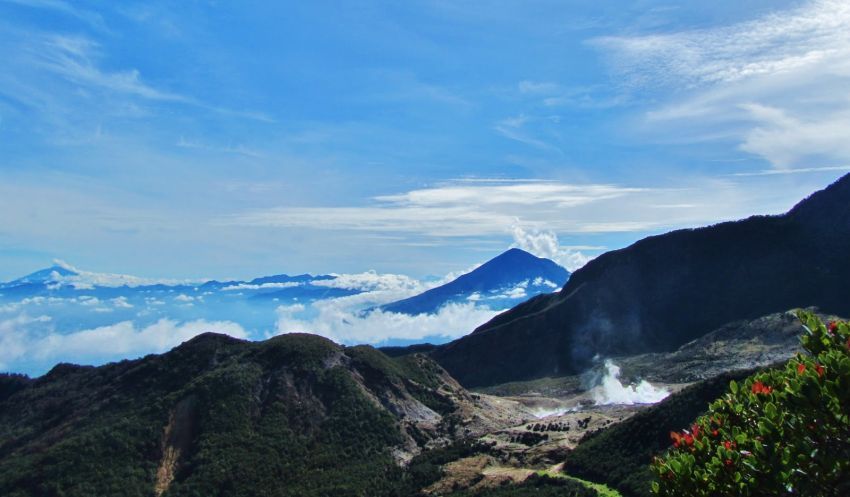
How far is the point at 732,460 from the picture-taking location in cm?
1554

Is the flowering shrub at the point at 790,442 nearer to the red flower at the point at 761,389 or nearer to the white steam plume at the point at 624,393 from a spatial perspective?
the red flower at the point at 761,389

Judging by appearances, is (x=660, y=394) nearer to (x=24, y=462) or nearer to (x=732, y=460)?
(x=24, y=462)

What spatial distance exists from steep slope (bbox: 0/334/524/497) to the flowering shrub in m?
78.5

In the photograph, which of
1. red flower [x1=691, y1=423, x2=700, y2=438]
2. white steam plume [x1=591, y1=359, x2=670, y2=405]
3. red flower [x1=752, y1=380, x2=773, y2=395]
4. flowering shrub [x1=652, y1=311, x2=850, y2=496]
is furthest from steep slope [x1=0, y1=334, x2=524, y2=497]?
red flower [x1=752, y1=380, x2=773, y2=395]

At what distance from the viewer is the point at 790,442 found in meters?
15.1

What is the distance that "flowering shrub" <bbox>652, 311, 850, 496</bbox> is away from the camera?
46.8 feet

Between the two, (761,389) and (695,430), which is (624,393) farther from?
(761,389)

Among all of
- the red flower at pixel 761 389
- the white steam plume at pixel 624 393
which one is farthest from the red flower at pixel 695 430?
the white steam plume at pixel 624 393

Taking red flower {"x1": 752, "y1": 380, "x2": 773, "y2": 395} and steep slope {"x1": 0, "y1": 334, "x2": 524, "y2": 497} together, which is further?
steep slope {"x1": 0, "y1": 334, "x2": 524, "y2": 497}

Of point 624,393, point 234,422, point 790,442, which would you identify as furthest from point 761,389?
point 624,393

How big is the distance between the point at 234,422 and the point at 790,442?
10142 cm

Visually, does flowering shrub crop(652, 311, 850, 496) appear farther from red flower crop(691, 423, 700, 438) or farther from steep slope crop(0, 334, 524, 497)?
steep slope crop(0, 334, 524, 497)

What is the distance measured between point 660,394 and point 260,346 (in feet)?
324

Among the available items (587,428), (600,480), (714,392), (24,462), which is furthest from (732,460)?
(24,462)
